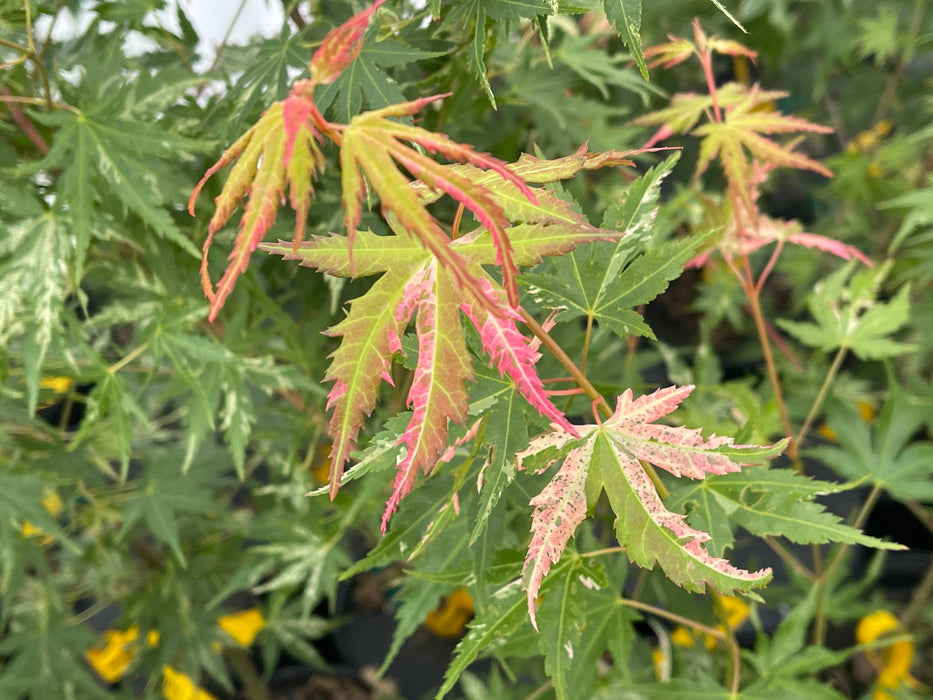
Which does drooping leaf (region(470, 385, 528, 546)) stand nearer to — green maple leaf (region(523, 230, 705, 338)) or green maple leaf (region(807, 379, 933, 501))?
green maple leaf (region(523, 230, 705, 338))

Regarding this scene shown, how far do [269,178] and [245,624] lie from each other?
1117 mm

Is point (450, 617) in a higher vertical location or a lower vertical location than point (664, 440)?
lower

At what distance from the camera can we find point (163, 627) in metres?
0.91

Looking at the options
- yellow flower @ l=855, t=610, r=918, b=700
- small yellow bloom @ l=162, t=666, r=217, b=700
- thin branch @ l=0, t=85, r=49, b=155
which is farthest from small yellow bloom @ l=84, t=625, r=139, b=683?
yellow flower @ l=855, t=610, r=918, b=700

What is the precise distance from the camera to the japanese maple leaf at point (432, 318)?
0.98 ft

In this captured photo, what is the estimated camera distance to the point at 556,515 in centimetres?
35

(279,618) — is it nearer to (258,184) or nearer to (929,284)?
(258,184)

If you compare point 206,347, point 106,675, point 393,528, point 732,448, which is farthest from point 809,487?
point 106,675

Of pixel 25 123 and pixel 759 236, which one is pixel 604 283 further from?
pixel 25 123

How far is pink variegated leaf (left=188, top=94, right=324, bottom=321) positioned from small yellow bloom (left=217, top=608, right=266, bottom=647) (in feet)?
3.42

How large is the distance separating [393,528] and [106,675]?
0.98 meters

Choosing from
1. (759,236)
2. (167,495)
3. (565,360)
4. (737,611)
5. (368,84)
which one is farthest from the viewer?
(737,611)

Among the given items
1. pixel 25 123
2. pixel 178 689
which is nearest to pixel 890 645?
pixel 178 689

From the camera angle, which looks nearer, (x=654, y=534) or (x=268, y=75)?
(x=654, y=534)
